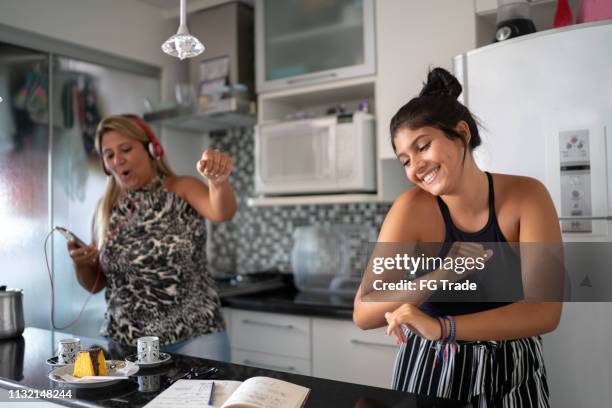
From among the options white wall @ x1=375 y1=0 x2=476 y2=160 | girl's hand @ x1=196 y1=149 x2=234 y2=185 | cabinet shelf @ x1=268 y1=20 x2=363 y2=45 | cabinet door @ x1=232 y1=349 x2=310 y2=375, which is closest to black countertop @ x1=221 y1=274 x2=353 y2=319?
cabinet door @ x1=232 y1=349 x2=310 y2=375

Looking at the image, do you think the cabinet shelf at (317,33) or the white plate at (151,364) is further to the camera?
the cabinet shelf at (317,33)

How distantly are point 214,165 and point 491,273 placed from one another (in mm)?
805

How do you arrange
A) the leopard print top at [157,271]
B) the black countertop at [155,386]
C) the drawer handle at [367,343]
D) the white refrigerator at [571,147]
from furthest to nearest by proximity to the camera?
the drawer handle at [367,343], the leopard print top at [157,271], the white refrigerator at [571,147], the black countertop at [155,386]

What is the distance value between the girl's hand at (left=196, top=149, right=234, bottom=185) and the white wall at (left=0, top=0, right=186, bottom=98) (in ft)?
4.78

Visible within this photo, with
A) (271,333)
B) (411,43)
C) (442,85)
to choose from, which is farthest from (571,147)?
(271,333)

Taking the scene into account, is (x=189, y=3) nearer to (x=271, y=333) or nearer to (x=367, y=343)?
(x=271, y=333)

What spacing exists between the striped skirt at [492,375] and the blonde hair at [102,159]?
3.96ft

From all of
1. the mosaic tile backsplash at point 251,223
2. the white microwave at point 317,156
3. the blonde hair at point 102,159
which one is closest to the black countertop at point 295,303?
the mosaic tile backsplash at point 251,223

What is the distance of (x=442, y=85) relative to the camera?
1.33 meters

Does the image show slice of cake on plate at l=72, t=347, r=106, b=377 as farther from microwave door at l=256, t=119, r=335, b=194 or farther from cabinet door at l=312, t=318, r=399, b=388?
microwave door at l=256, t=119, r=335, b=194

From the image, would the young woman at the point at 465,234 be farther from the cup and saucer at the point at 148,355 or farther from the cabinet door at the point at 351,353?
the cabinet door at the point at 351,353

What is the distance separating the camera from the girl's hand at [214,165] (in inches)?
60.9

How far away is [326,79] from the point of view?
2.64 meters

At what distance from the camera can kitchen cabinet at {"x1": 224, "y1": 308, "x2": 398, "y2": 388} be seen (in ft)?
7.37
